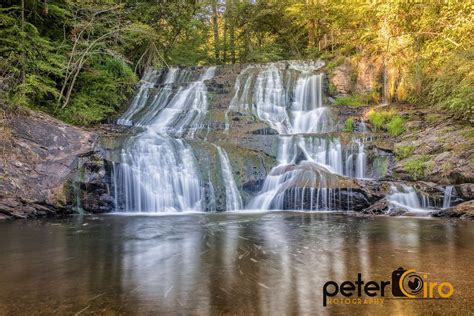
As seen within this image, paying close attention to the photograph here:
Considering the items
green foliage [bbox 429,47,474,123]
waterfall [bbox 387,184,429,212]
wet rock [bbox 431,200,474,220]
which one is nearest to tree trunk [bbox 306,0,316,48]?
green foliage [bbox 429,47,474,123]

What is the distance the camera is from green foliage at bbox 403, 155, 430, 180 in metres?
11.6

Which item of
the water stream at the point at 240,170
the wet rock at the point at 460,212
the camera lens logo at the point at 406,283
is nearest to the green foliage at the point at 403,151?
the water stream at the point at 240,170

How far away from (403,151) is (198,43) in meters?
16.6

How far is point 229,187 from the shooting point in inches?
475

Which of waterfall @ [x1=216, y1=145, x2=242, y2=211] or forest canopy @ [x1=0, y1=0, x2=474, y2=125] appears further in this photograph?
waterfall @ [x1=216, y1=145, x2=242, y2=211]

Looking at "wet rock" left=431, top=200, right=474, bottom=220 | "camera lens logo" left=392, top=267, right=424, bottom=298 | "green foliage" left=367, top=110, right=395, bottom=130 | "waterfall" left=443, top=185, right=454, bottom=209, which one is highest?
"green foliage" left=367, top=110, right=395, bottom=130

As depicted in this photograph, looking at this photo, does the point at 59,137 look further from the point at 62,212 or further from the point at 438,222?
the point at 438,222

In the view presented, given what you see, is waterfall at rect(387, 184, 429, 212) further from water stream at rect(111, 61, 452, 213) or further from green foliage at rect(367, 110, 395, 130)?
green foliage at rect(367, 110, 395, 130)

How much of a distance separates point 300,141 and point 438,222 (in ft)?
19.2

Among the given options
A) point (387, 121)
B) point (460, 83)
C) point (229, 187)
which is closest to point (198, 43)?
point (387, 121)

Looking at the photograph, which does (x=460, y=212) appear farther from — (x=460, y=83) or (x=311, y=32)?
(x=311, y=32)

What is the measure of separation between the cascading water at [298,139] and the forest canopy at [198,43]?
101 inches

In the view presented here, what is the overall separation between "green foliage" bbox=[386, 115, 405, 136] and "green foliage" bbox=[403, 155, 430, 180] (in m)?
2.03

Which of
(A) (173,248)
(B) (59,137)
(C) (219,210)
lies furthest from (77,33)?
(A) (173,248)
